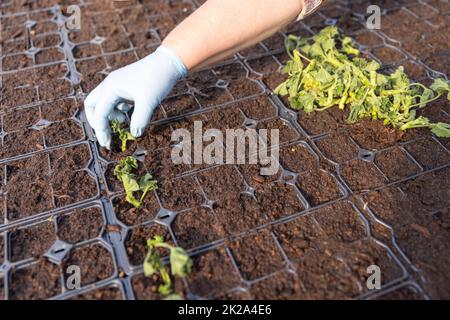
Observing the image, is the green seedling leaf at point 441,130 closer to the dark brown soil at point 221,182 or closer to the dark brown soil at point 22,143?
the dark brown soil at point 221,182

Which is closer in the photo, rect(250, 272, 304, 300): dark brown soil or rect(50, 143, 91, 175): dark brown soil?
rect(250, 272, 304, 300): dark brown soil

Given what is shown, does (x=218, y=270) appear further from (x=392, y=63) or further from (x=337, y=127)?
(x=392, y=63)

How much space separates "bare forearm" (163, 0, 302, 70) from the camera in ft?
4.85

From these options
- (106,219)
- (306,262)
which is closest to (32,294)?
(106,219)

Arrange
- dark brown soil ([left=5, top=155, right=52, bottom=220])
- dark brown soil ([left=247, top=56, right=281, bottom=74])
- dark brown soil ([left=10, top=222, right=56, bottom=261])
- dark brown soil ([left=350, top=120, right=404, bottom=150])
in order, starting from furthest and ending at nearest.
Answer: dark brown soil ([left=247, top=56, right=281, bottom=74]) < dark brown soil ([left=350, top=120, right=404, bottom=150]) < dark brown soil ([left=5, top=155, right=52, bottom=220]) < dark brown soil ([left=10, top=222, right=56, bottom=261])

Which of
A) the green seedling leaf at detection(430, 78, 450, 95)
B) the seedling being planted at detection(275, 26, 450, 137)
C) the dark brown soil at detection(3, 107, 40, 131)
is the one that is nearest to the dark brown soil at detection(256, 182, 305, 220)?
the seedling being planted at detection(275, 26, 450, 137)

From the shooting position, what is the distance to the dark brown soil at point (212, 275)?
1.21m

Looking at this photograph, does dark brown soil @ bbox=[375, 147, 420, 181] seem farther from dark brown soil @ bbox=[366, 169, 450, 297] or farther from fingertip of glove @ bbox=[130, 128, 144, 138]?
fingertip of glove @ bbox=[130, 128, 144, 138]

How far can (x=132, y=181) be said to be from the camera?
1427 mm

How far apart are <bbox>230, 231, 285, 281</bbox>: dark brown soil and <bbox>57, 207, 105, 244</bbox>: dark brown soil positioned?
47cm

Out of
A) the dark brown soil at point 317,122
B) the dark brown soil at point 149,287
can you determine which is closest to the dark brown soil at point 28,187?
the dark brown soil at point 149,287

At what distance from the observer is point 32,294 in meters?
1.21

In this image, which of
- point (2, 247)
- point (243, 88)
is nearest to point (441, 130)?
point (243, 88)
